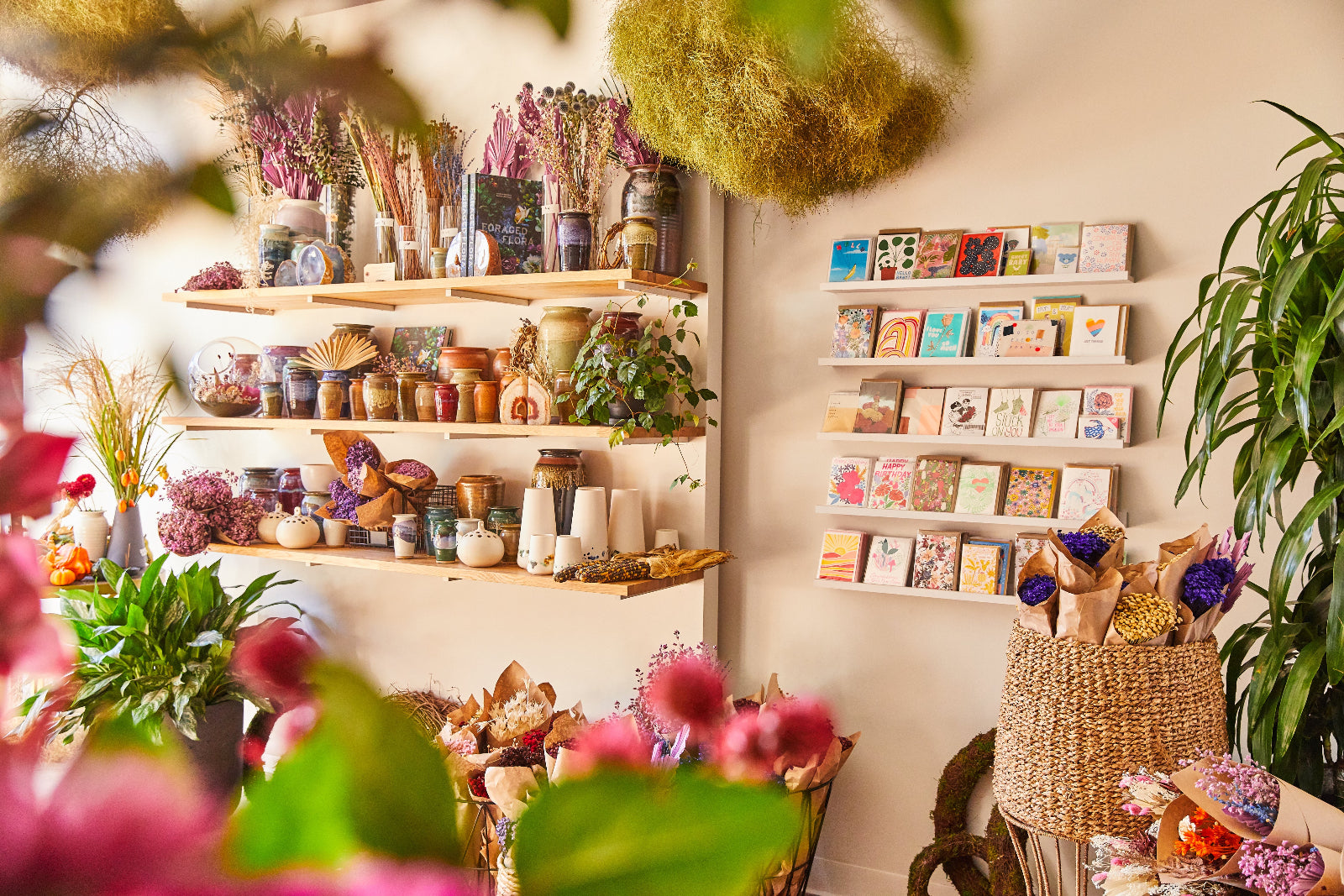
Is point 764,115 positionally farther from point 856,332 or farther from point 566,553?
point 566,553

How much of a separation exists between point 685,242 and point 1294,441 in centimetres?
169

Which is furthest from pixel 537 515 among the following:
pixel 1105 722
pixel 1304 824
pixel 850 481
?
pixel 1304 824

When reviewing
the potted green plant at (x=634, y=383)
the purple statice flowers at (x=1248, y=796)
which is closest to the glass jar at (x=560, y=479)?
the potted green plant at (x=634, y=383)

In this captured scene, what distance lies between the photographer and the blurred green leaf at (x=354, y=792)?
0.34 feet

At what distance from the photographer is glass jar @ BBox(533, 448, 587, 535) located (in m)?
2.99

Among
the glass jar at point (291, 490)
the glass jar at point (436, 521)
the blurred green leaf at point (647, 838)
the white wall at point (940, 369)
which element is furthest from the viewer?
the glass jar at point (291, 490)

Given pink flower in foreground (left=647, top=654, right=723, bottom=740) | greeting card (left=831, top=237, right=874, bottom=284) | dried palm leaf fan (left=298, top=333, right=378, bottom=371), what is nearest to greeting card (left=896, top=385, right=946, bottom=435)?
greeting card (left=831, top=237, right=874, bottom=284)

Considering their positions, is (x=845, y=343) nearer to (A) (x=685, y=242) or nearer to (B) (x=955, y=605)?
(A) (x=685, y=242)

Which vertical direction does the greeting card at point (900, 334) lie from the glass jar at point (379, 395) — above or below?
above

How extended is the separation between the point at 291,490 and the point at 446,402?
2.66 feet

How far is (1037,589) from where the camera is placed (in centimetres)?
179

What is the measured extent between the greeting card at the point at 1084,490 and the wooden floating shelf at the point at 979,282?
0.47m

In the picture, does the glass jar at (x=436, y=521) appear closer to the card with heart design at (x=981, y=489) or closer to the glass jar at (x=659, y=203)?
the glass jar at (x=659, y=203)

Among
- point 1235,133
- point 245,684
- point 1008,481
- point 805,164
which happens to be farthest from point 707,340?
point 245,684
